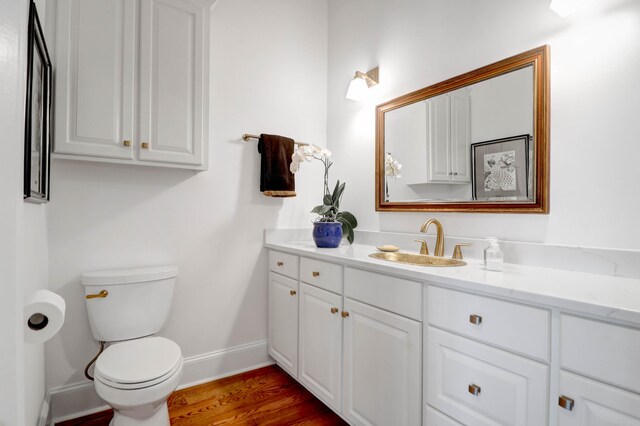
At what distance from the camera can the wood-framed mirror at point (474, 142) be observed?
4.56 feet

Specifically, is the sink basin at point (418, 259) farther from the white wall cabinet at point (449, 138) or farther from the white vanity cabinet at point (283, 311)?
the white vanity cabinet at point (283, 311)

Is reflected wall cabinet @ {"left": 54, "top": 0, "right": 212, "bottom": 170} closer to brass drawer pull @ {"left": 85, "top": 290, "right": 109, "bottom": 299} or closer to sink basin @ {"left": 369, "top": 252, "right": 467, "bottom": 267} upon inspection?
brass drawer pull @ {"left": 85, "top": 290, "right": 109, "bottom": 299}

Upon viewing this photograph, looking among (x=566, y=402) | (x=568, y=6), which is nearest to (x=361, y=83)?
(x=568, y=6)

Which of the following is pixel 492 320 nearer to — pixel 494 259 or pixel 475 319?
pixel 475 319

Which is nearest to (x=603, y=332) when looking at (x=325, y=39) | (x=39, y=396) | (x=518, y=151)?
(x=518, y=151)

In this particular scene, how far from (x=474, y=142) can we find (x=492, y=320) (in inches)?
36.9

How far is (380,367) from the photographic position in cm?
137

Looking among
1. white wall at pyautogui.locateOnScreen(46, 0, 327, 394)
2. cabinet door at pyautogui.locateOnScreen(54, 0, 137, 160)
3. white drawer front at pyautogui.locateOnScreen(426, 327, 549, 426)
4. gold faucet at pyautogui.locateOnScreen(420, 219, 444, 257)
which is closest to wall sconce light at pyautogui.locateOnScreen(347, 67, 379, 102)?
white wall at pyautogui.locateOnScreen(46, 0, 327, 394)

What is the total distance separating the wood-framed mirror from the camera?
139 centimetres

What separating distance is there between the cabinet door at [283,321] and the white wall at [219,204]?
12 cm

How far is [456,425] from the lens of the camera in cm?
109

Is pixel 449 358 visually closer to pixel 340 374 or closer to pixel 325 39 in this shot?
pixel 340 374

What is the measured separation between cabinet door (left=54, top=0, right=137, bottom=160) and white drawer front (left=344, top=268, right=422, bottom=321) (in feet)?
4.23

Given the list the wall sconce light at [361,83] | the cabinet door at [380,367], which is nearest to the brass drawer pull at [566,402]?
the cabinet door at [380,367]
